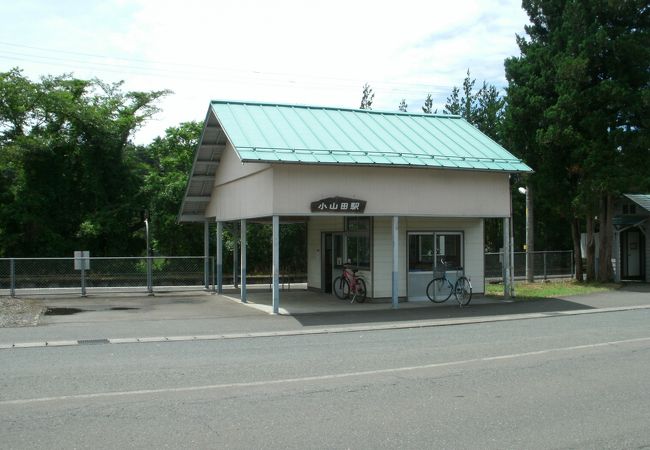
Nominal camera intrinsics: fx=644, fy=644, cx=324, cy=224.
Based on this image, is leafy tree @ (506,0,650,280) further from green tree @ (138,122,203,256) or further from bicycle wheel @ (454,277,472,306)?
green tree @ (138,122,203,256)

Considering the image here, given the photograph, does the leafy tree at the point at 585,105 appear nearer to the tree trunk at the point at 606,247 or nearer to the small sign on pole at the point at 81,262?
the tree trunk at the point at 606,247

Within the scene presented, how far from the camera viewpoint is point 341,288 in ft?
66.8

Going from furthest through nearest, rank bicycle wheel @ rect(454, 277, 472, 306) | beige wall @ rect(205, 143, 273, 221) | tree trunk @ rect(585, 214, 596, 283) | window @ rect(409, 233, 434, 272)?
tree trunk @ rect(585, 214, 596, 283) < window @ rect(409, 233, 434, 272) < bicycle wheel @ rect(454, 277, 472, 306) < beige wall @ rect(205, 143, 273, 221)

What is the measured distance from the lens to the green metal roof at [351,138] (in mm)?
16547

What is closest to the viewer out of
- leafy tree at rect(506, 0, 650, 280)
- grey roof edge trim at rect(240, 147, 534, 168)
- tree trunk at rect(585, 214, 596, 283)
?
grey roof edge trim at rect(240, 147, 534, 168)

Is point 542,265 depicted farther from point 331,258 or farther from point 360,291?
point 360,291

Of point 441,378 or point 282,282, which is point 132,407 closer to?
point 441,378

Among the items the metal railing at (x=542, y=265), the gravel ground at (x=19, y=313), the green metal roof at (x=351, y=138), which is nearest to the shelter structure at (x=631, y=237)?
the metal railing at (x=542, y=265)

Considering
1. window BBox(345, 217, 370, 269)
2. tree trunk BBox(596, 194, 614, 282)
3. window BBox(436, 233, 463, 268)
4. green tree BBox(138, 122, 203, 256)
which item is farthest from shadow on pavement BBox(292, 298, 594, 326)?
green tree BBox(138, 122, 203, 256)

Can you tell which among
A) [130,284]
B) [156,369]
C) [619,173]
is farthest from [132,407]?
[619,173]

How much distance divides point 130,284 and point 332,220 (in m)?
7.63

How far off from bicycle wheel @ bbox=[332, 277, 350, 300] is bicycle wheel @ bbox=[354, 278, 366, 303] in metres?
0.77

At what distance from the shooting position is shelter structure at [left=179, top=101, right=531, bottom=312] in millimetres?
16672

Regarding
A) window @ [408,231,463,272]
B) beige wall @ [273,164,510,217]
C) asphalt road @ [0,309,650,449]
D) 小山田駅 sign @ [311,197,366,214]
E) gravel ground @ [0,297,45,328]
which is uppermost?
beige wall @ [273,164,510,217]
